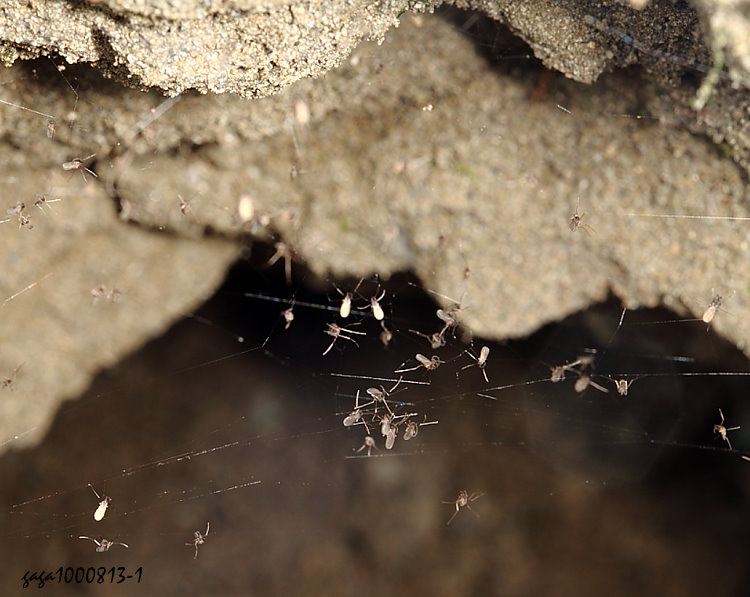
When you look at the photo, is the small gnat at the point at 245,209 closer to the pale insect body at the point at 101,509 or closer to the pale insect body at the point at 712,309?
the pale insect body at the point at 101,509

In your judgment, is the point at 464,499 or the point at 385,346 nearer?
the point at 385,346

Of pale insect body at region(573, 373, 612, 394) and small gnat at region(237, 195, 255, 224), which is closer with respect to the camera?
small gnat at region(237, 195, 255, 224)

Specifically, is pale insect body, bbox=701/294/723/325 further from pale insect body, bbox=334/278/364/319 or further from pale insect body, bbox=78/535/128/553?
pale insect body, bbox=78/535/128/553

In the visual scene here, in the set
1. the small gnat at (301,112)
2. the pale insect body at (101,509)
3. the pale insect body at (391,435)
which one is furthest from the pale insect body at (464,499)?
the small gnat at (301,112)

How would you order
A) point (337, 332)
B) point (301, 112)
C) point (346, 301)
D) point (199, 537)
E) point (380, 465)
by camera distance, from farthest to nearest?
point (380, 465) < point (199, 537) < point (337, 332) < point (346, 301) < point (301, 112)

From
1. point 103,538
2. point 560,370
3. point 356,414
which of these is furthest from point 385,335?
point 103,538

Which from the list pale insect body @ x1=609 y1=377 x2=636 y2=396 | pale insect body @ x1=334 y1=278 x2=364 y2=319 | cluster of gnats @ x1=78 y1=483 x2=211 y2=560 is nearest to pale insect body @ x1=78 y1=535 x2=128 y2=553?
cluster of gnats @ x1=78 y1=483 x2=211 y2=560

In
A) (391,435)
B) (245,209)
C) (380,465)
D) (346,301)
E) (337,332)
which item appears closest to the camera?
(245,209)

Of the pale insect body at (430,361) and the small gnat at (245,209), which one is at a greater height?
the small gnat at (245,209)

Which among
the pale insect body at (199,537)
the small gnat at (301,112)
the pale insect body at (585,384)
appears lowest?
the pale insect body at (199,537)

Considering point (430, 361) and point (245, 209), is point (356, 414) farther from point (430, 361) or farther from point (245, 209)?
point (245, 209)

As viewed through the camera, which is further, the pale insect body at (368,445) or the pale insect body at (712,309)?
the pale insect body at (368,445)

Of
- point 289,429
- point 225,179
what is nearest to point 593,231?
point 225,179

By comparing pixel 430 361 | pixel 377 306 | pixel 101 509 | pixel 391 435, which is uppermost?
pixel 377 306
